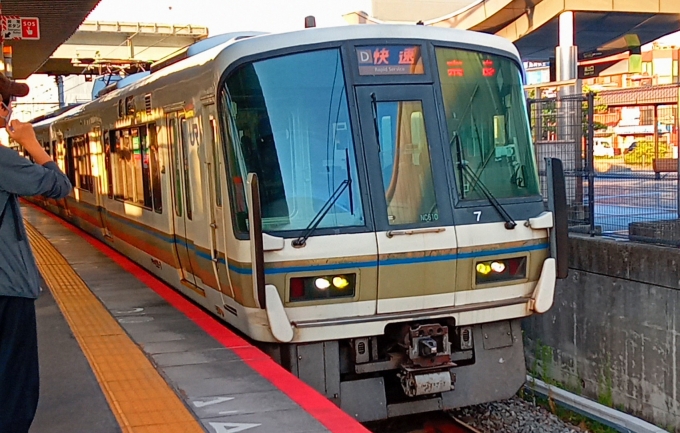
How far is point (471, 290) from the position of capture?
Result: 6164 millimetres

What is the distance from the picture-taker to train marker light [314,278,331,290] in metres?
5.79

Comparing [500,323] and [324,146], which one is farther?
[500,323]

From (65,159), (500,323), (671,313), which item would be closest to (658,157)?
(671,313)

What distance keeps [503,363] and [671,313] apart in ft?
6.70

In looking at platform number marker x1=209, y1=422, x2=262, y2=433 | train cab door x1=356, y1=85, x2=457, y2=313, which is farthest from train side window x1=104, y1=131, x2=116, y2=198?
platform number marker x1=209, y1=422, x2=262, y2=433

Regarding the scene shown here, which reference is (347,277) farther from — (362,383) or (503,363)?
(503,363)

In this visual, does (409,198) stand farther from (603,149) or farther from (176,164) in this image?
(603,149)

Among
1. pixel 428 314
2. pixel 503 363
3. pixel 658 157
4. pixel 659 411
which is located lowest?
pixel 659 411

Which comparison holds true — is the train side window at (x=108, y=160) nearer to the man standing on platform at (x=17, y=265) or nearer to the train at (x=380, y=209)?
the train at (x=380, y=209)

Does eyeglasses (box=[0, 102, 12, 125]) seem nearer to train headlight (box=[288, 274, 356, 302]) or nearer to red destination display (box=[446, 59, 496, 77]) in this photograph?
train headlight (box=[288, 274, 356, 302])

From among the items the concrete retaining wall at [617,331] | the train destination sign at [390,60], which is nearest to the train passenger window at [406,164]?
the train destination sign at [390,60]

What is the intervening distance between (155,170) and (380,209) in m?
3.69

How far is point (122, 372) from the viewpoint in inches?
233

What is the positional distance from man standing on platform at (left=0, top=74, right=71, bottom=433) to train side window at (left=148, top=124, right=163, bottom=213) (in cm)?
501
